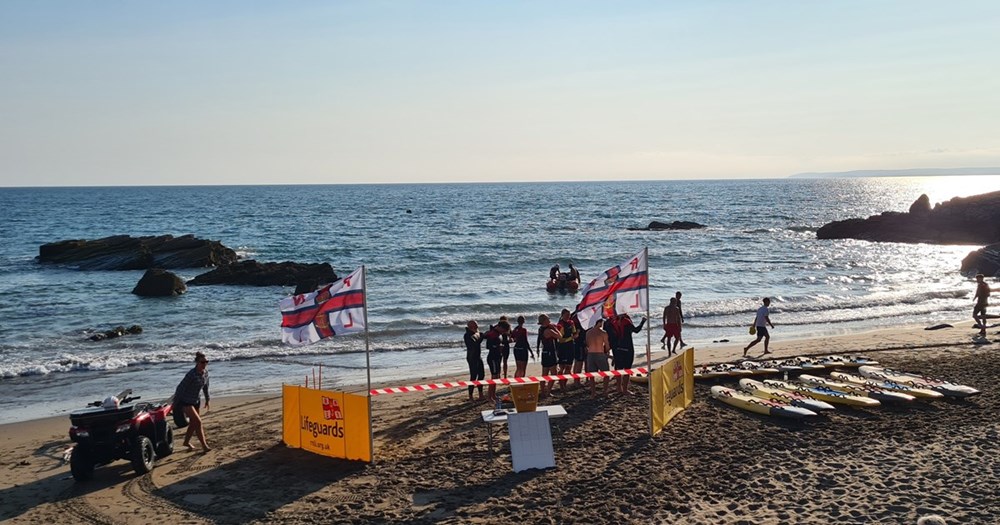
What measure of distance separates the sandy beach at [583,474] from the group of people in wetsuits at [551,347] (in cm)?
92

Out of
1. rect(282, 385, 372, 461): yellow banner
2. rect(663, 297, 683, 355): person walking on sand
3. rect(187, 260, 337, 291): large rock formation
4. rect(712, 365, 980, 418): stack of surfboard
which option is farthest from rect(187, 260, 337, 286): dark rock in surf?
rect(712, 365, 980, 418): stack of surfboard

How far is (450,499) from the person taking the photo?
33.3ft

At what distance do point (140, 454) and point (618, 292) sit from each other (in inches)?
303

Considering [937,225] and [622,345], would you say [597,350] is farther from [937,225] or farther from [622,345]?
[937,225]

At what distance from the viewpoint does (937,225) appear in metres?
62.1

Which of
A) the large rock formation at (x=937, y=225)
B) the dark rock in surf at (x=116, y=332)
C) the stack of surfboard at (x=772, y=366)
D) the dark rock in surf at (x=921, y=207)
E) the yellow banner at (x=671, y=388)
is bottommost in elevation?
the dark rock in surf at (x=116, y=332)

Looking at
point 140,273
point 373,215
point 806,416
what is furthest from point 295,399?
point 373,215

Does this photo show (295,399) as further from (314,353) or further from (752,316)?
(752,316)

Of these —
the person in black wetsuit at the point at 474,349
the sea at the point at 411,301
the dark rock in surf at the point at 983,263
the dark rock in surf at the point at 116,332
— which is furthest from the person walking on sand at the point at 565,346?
the dark rock in surf at the point at 983,263

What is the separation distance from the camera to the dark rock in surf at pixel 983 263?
1565 inches

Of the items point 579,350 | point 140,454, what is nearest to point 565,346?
point 579,350

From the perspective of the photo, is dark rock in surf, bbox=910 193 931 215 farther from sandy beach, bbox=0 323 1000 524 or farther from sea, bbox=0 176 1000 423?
sandy beach, bbox=0 323 1000 524

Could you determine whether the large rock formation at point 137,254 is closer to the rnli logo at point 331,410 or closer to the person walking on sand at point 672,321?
the person walking on sand at point 672,321

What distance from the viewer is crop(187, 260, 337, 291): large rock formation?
129 feet
